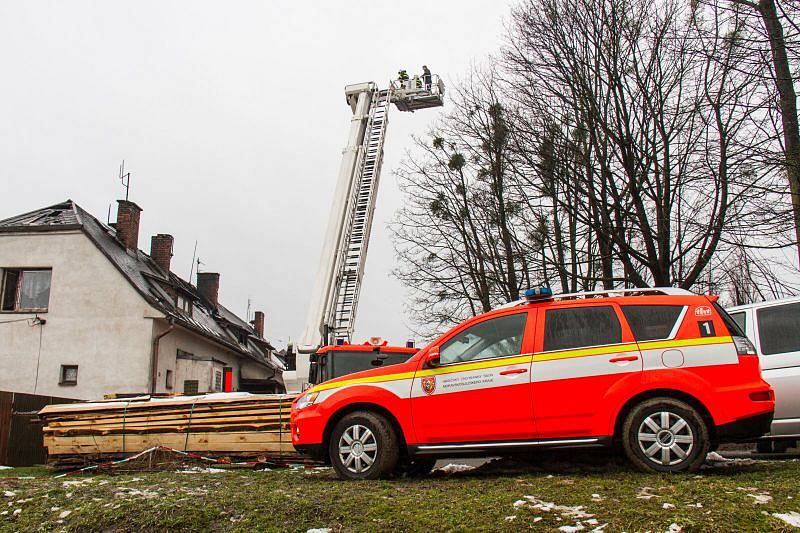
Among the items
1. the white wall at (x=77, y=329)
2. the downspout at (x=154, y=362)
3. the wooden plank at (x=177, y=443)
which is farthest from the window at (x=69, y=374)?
the wooden plank at (x=177, y=443)

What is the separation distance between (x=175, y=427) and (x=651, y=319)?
7307 millimetres

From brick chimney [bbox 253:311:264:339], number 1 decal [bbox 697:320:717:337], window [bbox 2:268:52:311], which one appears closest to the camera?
number 1 decal [bbox 697:320:717:337]

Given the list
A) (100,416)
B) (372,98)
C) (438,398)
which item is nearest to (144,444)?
(100,416)

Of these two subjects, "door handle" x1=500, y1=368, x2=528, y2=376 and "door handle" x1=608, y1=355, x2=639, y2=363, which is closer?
"door handle" x1=608, y1=355, x2=639, y2=363

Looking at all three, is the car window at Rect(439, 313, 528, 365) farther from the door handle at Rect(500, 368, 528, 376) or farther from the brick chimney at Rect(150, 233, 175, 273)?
the brick chimney at Rect(150, 233, 175, 273)

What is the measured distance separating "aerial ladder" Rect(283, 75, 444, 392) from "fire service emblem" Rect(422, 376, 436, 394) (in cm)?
651

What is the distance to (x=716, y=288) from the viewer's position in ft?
57.0

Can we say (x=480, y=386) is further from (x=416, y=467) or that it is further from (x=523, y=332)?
(x=416, y=467)

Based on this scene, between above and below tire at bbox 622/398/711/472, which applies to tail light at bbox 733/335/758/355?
above

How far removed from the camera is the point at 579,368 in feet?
23.4

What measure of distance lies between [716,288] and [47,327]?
2002cm

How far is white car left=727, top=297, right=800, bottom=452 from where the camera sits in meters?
8.33

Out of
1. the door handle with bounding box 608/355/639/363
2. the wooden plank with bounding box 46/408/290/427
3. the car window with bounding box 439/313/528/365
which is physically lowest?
the wooden plank with bounding box 46/408/290/427

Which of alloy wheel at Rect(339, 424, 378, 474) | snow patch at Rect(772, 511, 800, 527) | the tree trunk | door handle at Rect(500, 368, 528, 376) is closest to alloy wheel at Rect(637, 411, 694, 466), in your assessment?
door handle at Rect(500, 368, 528, 376)
